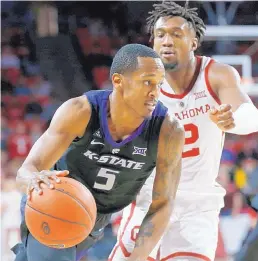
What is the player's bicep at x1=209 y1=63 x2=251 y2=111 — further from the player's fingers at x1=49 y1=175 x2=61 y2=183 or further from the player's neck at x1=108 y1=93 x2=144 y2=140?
the player's fingers at x1=49 y1=175 x2=61 y2=183

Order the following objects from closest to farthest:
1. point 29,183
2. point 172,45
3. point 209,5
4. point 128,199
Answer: point 29,183, point 128,199, point 172,45, point 209,5

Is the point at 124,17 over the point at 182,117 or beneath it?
beneath

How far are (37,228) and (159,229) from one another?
2.49 feet

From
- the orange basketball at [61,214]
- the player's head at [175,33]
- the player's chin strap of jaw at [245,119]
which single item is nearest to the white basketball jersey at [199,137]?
the player's head at [175,33]

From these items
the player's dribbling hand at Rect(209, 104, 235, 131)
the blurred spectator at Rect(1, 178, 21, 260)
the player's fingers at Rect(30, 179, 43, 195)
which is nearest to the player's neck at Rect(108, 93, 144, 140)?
the player's dribbling hand at Rect(209, 104, 235, 131)

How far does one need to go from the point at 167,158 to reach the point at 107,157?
30cm

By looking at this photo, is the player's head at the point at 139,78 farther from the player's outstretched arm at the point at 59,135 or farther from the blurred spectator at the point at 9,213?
the blurred spectator at the point at 9,213

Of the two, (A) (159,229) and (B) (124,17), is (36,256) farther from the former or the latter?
(B) (124,17)

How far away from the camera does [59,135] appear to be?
322 centimetres

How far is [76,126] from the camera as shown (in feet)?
10.7

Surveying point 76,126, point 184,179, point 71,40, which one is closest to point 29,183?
point 76,126

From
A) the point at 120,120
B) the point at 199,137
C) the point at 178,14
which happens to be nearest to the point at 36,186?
the point at 120,120

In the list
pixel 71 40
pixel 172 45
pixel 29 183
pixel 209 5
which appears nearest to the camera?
pixel 29 183

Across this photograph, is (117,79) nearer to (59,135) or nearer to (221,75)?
(59,135)
